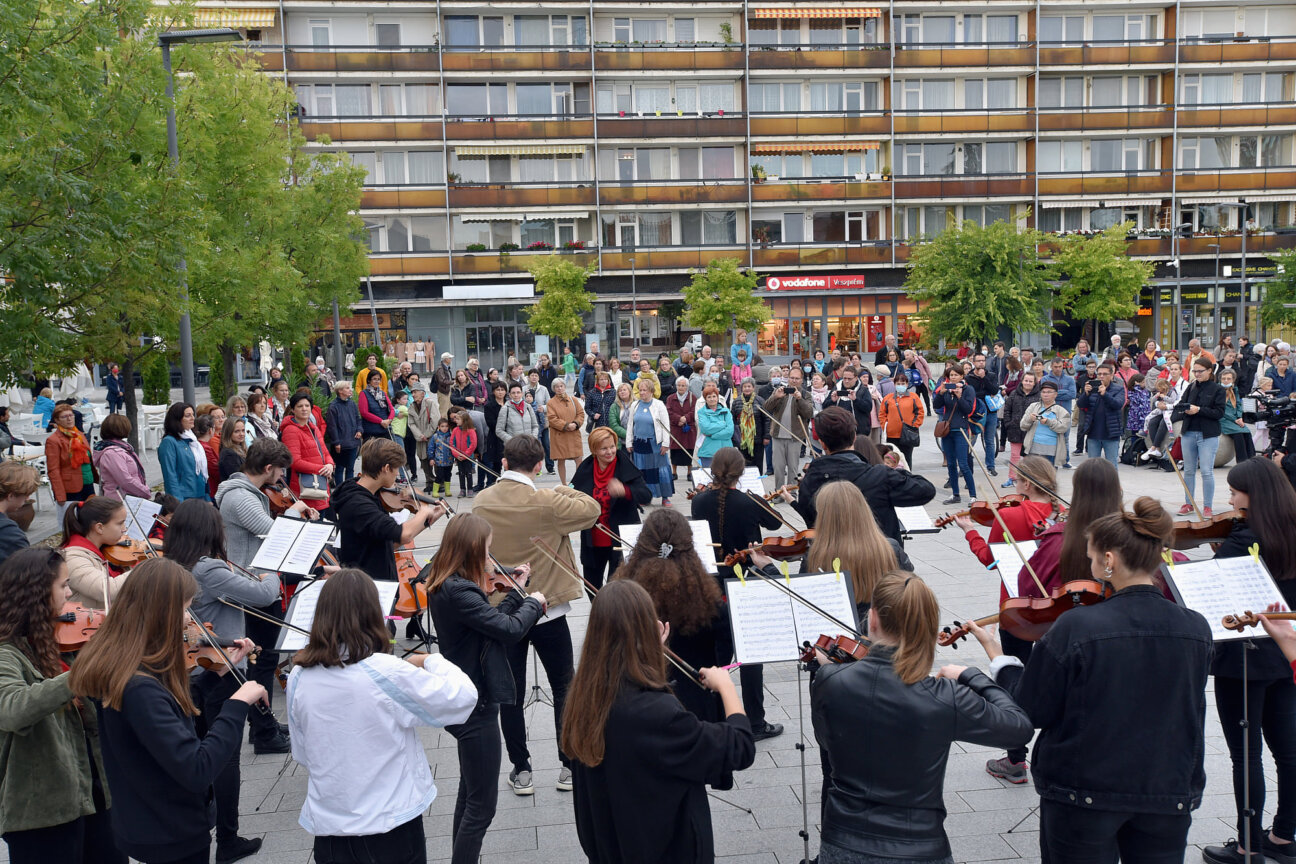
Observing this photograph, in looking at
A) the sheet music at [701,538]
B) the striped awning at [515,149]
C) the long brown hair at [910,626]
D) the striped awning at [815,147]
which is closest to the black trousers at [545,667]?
the sheet music at [701,538]

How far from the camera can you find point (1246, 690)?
4.52 meters

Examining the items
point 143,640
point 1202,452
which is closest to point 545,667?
point 143,640

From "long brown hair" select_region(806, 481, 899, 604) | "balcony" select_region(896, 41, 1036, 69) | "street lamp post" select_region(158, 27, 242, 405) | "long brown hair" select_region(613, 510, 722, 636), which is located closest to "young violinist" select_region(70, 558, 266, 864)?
"long brown hair" select_region(613, 510, 722, 636)

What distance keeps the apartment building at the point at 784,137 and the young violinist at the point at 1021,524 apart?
38.1 metres

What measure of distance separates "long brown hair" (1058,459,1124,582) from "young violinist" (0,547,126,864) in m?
4.13

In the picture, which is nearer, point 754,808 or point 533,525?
point 754,808

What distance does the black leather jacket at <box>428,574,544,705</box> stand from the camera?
461 centimetres

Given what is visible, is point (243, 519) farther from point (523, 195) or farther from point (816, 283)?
point (816, 283)

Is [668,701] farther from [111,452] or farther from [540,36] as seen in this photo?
[540,36]

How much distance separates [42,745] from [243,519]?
120 inches

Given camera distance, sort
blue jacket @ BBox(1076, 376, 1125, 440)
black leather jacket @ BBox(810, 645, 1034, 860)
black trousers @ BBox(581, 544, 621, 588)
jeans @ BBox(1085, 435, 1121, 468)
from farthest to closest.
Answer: jeans @ BBox(1085, 435, 1121, 468)
blue jacket @ BBox(1076, 376, 1125, 440)
black trousers @ BBox(581, 544, 621, 588)
black leather jacket @ BBox(810, 645, 1034, 860)

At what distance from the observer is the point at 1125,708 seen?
3.41 metres

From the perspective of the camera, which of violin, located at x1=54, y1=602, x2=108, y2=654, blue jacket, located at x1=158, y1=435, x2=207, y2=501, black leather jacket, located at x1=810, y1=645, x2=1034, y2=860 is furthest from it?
blue jacket, located at x1=158, y1=435, x2=207, y2=501

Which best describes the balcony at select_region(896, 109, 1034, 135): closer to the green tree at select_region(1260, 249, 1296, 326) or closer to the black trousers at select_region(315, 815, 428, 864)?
the green tree at select_region(1260, 249, 1296, 326)
